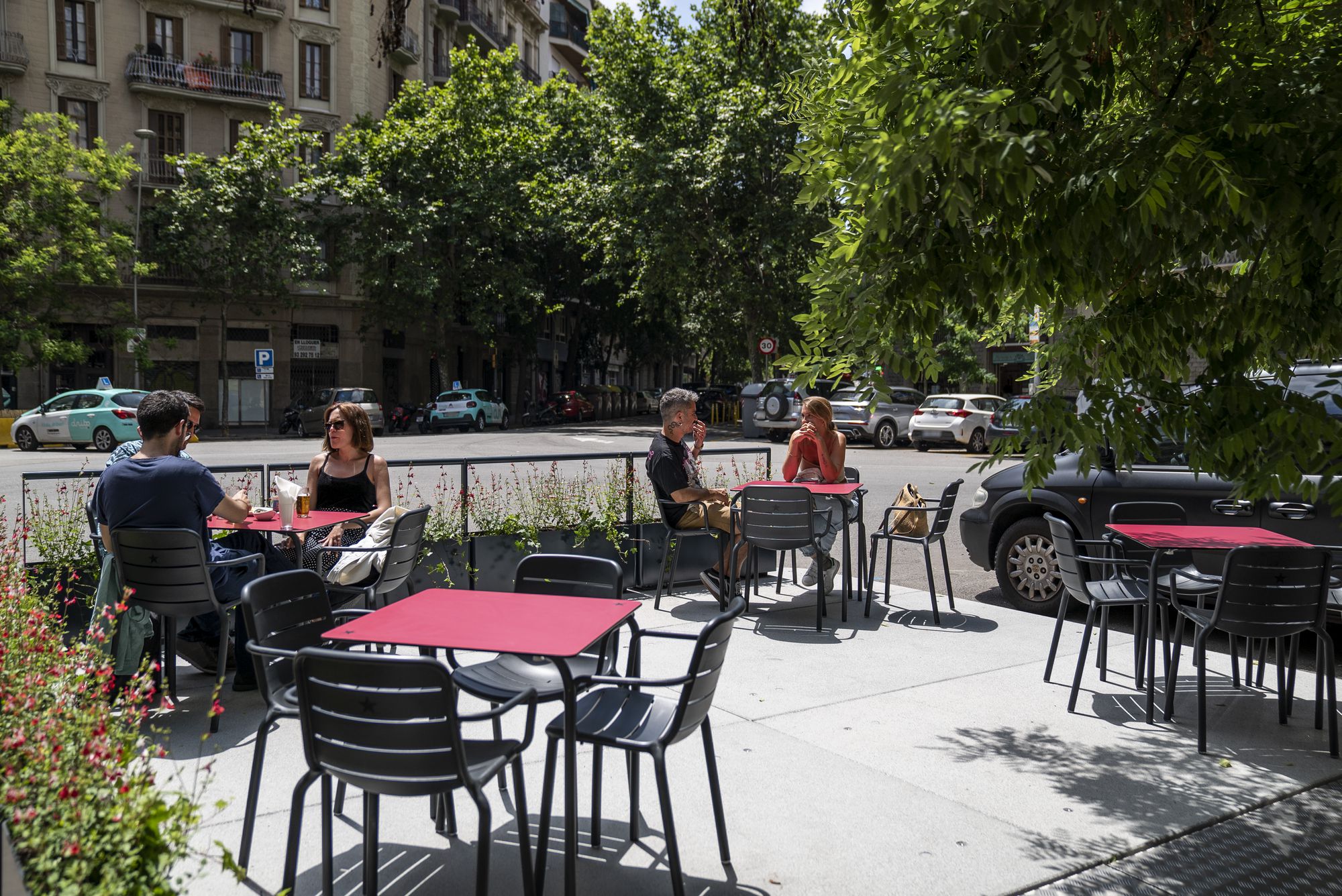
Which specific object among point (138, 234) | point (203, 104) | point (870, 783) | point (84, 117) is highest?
point (203, 104)

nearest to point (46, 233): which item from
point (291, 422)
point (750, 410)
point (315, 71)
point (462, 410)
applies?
point (291, 422)

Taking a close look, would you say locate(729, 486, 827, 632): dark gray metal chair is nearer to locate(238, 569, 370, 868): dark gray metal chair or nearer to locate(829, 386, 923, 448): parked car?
locate(238, 569, 370, 868): dark gray metal chair

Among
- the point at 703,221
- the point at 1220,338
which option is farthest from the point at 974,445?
the point at 1220,338

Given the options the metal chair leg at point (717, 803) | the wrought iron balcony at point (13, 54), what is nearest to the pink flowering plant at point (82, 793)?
the metal chair leg at point (717, 803)

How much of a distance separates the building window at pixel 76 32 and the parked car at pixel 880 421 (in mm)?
28445

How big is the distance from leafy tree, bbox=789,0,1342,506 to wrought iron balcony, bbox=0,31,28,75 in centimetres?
4004

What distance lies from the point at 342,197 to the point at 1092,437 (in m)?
37.0

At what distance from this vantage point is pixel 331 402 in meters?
33.2

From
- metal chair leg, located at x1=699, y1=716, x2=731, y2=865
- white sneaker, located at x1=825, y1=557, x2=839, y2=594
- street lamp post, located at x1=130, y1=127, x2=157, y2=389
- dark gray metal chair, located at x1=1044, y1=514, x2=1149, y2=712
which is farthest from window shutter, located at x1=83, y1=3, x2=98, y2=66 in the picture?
metal chair leg, located at x1=699, y1=716, x2=731, y2=865

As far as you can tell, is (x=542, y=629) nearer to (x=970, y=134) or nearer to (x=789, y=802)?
(x=789, y=802)

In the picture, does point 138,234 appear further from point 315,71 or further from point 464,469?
point 464,469

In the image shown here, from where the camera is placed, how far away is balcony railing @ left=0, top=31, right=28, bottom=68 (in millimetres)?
36031

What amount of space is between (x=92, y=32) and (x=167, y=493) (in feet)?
130

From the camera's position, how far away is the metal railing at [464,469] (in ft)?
22.6
